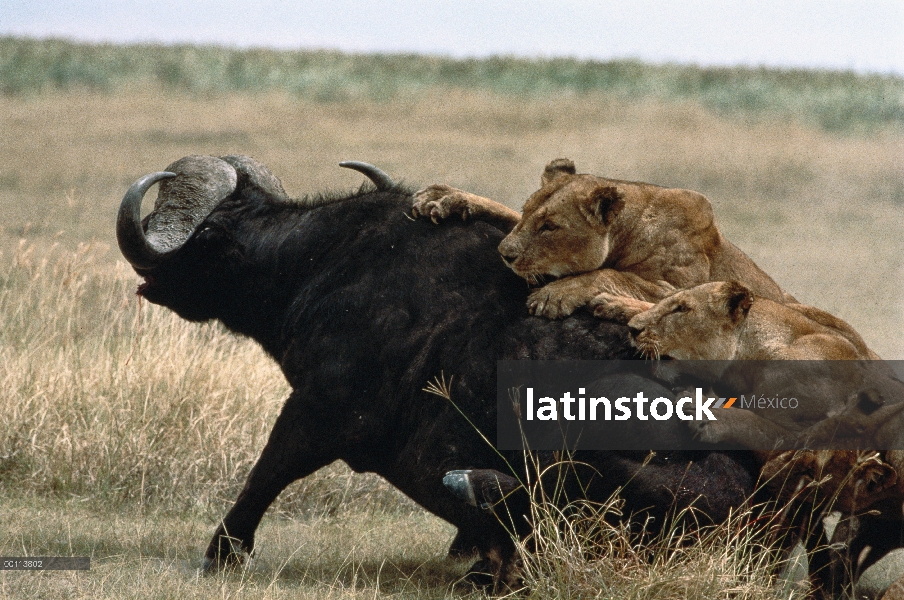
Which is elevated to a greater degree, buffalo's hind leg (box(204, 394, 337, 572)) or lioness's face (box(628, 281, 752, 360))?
lioness's face (box(628, 281, 752, 360))

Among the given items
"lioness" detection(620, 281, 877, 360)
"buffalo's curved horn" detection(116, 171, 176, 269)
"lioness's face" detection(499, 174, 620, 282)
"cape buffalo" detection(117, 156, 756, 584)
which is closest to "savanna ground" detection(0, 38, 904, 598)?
"cape buffalo" detection(117, 156, 756, 584)

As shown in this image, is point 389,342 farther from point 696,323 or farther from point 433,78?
point 433,78

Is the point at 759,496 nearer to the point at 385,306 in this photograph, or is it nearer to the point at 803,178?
the point at 385,306

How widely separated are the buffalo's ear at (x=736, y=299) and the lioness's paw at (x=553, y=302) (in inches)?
27.2

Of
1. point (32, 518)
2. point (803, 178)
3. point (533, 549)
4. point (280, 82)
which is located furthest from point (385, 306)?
point (280, 82)

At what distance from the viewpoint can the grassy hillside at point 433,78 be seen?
94.7ft

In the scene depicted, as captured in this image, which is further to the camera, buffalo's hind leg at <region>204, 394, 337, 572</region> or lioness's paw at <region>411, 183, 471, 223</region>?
lioness's paw at <region>411, 183, 471, 223</region>

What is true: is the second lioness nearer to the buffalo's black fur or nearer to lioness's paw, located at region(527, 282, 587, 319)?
lioness's paw, located at region(527, 282, 587, 319)

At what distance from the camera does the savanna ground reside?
6480 mm

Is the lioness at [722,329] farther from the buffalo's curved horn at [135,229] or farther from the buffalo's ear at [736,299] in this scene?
the buffalo's curved horn at [135,229]

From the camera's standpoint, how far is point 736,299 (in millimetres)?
5418

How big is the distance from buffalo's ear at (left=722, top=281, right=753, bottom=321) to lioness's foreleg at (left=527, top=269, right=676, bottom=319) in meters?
0.35

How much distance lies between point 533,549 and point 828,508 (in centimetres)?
135

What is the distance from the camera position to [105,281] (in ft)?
36.1
